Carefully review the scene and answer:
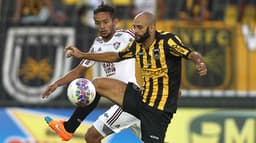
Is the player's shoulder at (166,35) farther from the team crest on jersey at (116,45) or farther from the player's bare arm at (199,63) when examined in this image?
the team crest on jersey at (116,45)

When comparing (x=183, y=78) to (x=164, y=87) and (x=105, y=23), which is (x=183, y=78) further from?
(x=164, y=87)

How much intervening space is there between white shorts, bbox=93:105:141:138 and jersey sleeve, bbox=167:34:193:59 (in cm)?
131

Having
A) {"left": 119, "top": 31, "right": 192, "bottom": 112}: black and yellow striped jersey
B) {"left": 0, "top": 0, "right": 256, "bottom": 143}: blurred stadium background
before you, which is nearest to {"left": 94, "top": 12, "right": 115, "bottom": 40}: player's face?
{"left": 119, "top": 31, "right": 192, "bottom": 112}: black and yellow striped jersey

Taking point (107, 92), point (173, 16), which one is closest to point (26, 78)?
point (173, 16)

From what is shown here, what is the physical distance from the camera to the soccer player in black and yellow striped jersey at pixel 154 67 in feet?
29.1

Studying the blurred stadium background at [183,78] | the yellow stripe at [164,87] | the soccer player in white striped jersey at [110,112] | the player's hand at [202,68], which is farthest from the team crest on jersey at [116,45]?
the blurred stadium background at [183,78]

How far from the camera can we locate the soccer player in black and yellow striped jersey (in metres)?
8.88

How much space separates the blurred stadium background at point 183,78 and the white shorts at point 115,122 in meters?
2.16

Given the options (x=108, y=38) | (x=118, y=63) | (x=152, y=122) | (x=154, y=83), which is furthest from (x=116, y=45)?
(x=152, y=122)

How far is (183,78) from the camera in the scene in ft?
40.9

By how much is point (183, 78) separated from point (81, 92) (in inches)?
133

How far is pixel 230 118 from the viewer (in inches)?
482

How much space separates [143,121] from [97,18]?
123cm

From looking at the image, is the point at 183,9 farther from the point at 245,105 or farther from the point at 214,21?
the point at 245,105
